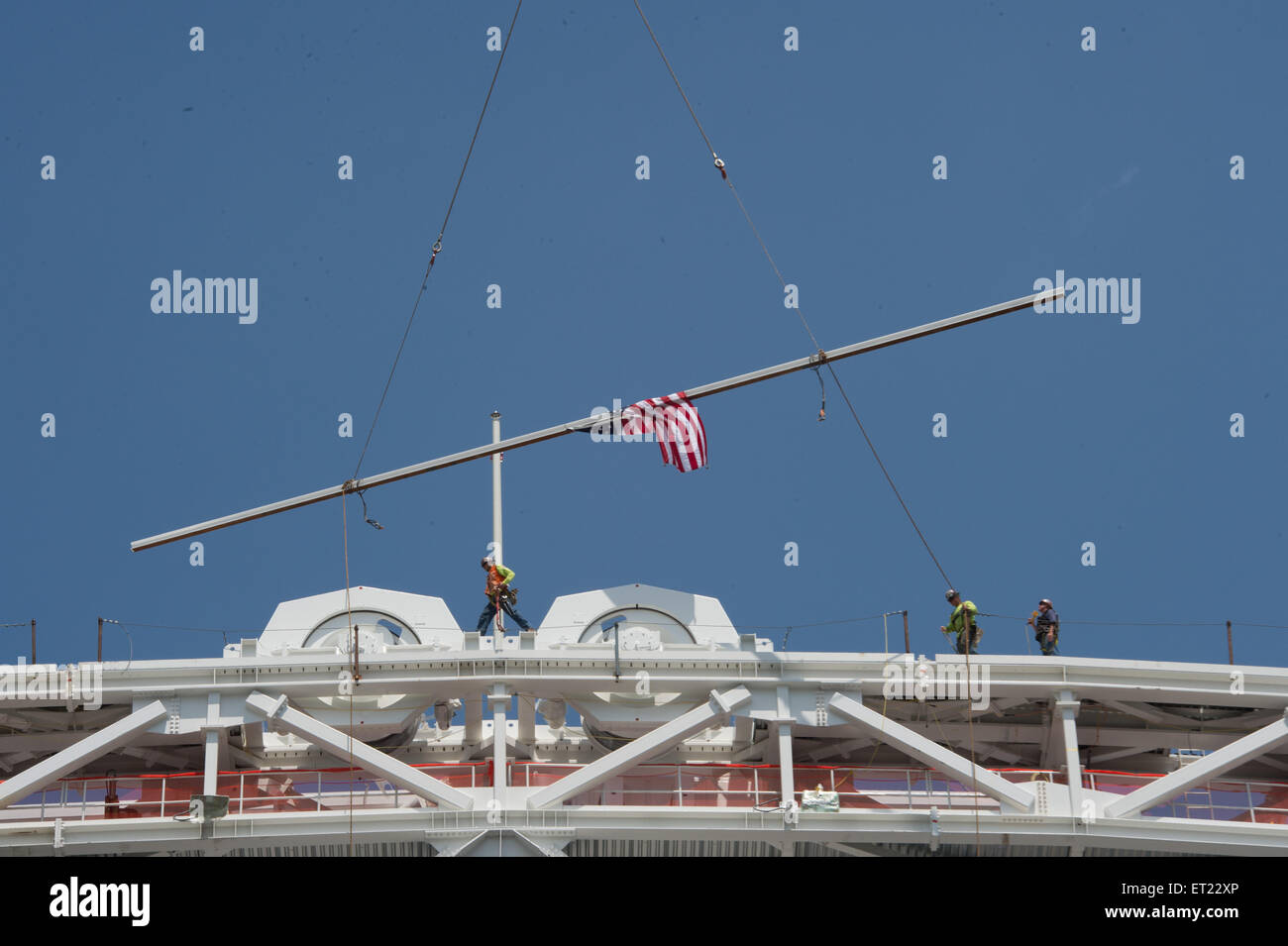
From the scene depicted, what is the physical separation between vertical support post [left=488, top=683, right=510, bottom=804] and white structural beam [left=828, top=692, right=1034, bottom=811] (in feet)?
24.1

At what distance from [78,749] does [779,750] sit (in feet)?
49.6

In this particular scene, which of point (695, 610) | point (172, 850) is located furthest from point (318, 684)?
point (695, 610)

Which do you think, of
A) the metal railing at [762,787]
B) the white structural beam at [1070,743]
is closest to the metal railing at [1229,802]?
the white structural beam at [1070,743]

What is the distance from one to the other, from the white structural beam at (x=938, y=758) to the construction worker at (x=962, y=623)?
3096 millimetres

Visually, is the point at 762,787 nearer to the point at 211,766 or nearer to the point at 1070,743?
the point at 1070,743

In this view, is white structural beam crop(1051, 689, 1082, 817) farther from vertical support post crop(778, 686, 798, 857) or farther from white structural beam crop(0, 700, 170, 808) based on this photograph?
white structural beam crop(0, 700, 170, 808)

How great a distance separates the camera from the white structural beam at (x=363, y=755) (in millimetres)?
42719

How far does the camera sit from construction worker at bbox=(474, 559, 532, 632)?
47906mm

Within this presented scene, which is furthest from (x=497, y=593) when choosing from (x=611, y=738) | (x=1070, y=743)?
(x=1070, y=743)

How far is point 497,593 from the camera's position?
157 ft

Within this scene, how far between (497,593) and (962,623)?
1100cm

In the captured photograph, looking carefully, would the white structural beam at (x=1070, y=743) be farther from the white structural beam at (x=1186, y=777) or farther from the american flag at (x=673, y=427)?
the american flag at (x=673, y=427)

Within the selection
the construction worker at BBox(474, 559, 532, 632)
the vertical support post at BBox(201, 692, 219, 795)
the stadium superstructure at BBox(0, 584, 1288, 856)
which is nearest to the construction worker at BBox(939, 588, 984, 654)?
the stadium superstructure at BBox(0, 584, 1288, 856)
